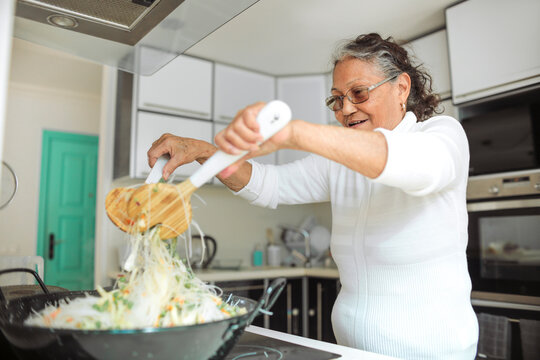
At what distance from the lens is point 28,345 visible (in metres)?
0.59

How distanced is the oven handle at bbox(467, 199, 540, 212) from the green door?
3567mm

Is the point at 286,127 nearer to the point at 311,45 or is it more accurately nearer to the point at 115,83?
the point at 311,45

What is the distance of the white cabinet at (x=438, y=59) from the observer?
8.13 feet

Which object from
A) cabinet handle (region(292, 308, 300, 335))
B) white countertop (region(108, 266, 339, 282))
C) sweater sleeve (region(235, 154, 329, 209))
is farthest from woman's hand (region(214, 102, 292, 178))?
cabinet handle (region(292, 308, 300, 335))

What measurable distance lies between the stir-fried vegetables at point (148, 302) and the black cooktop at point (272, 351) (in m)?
0.10

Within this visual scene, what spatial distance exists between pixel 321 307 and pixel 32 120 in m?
3.32

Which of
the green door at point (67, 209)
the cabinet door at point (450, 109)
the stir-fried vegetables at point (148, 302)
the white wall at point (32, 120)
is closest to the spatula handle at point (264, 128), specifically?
the stir-fried vegetables at point (148, 302)

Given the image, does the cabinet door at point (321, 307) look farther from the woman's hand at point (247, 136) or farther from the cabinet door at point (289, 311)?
the woman's hand at point (247, 136)

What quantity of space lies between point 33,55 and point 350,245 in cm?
340

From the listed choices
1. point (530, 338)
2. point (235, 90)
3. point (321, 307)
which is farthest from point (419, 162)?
point (235, 90)

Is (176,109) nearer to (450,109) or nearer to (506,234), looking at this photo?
(450,109)

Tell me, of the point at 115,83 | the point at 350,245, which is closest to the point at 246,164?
the point at 350,245

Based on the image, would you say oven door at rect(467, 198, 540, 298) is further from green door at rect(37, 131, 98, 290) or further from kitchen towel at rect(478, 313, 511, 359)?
green door at rect(37, 131, 98, 290)

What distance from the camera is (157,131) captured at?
282 centimetres
